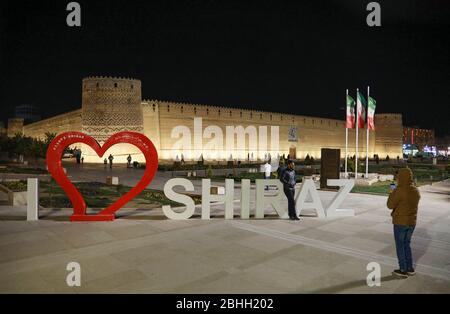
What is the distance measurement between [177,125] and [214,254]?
1142 inches

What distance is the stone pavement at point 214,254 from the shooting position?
388 cm

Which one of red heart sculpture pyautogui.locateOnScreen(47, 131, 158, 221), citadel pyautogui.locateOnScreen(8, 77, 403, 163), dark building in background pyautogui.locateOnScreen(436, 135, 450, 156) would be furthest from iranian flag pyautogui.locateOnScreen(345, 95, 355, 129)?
dark building in background pyautogui.locateOnScreen(436, 135, 450, 156)

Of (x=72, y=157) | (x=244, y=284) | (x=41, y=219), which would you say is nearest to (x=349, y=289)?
(x=244, y=284)

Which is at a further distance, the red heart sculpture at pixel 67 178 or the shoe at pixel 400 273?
the red heart sculpture at pixel 67 178

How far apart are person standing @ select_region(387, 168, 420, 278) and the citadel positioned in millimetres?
27854

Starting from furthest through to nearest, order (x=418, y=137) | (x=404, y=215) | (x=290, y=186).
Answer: (x=418, y=137)
(x=290, y=186)
(x=404, y=215)

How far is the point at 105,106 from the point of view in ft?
98.7

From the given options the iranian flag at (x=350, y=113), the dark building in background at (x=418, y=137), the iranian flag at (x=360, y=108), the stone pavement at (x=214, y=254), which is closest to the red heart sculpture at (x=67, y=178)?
the stone pavement at (x=214, y=254)

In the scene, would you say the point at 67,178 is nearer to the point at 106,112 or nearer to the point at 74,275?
the point at 74,275

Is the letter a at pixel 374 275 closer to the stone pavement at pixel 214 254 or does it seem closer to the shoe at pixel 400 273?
the stone pavement at pixel 214 254

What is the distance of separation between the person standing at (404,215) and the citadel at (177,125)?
27.9 m

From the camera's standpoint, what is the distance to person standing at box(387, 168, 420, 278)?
418 cm

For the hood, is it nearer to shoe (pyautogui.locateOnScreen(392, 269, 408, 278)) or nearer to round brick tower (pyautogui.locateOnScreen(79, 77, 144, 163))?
shoe (pyautogui.locateOnScreen(392, 269, 408, 278))

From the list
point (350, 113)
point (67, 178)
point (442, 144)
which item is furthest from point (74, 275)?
point (442, 144)
